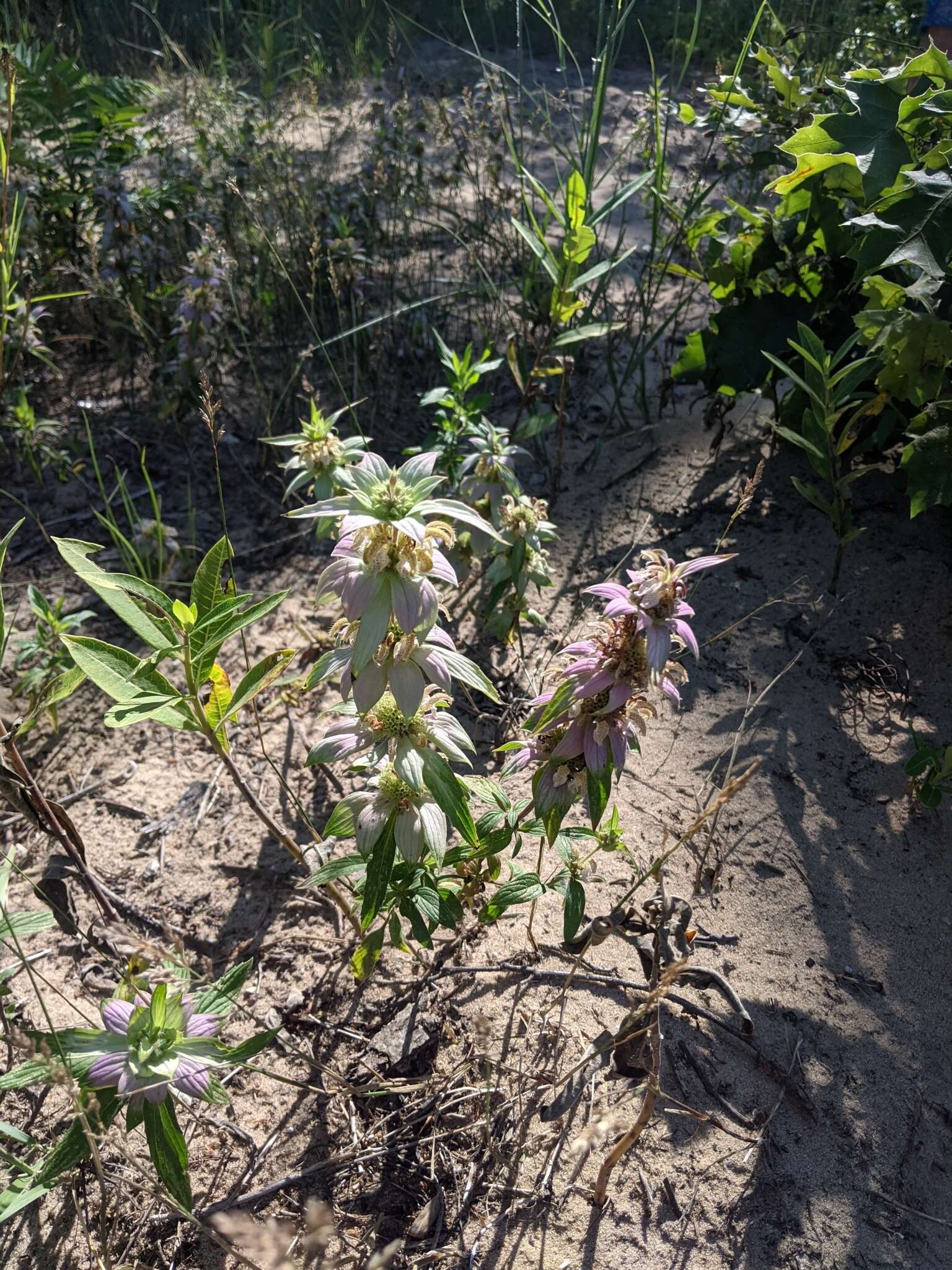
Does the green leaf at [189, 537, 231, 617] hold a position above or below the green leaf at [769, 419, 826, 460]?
above

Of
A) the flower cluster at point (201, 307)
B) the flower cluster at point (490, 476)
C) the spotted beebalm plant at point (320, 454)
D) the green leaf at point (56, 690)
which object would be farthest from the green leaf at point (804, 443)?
the flower cluster at point (201, 307)

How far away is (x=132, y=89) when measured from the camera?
12.8 feet

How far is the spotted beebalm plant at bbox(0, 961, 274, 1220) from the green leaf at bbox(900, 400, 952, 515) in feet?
6.06

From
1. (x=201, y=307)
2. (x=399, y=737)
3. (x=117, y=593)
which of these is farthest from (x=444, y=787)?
(x=201, y=307)

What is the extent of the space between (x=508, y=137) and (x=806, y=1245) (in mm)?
2816

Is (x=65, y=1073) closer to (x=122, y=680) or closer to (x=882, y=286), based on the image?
(x=122, y=680)

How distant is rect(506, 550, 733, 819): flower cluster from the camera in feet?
4.31

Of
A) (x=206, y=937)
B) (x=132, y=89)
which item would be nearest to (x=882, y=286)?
(x=206, y=937)

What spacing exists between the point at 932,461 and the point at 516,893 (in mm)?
1433

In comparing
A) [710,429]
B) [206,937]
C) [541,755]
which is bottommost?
[206,937]

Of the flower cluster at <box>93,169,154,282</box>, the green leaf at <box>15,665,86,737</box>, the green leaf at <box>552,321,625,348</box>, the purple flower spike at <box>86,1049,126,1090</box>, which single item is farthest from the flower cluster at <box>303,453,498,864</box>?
the flower cluster at <box>93,169,154,282</box>

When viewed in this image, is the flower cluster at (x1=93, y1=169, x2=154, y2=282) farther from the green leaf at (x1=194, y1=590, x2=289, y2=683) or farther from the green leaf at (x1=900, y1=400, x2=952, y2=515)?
the green leaf at (x1=900, y1=400, x2=952, y2=515)

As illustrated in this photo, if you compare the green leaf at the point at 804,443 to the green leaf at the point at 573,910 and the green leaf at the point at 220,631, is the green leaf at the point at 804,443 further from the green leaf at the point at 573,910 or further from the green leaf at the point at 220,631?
the green leaf at the point at 220,631

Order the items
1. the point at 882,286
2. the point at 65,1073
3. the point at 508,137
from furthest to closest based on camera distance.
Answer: the point at 508,137
the point at 882,286
the point at 65,1073
